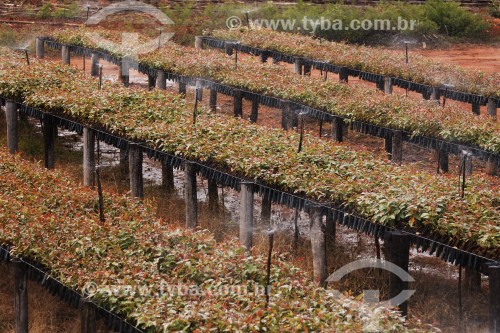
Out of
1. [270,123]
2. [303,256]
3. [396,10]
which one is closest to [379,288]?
[303,256]

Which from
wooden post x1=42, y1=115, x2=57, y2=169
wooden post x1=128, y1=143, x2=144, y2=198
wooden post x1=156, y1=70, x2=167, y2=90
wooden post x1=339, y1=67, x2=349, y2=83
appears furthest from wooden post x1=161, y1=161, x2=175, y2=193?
wooden post x1=339, y1=67, x2=349, y2=83

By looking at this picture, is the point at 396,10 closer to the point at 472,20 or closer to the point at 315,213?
the point at 472,20

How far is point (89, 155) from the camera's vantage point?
53.6 ft

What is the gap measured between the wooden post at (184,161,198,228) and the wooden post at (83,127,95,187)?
8.26 ft

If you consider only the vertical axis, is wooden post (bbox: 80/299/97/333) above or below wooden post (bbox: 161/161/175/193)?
above

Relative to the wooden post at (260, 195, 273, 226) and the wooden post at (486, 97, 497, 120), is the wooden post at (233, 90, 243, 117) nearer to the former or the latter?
the wooden post at (260, 195, 273, 226)

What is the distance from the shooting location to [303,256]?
587 inches

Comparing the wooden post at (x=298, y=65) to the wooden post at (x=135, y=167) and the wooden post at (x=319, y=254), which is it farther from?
the wooden post at (x=319, y=254)

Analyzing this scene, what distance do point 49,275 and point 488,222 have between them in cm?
557

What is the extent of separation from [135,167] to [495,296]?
23.3ft

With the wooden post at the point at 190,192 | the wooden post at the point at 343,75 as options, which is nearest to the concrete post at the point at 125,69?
the wooden post at the point at 343,75

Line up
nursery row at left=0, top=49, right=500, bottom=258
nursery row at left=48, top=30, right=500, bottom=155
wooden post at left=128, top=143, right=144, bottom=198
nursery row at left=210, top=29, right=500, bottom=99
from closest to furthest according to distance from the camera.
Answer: nursery row at left=0, top=49, right=500, bottom=258
wooden post at left=128, top=143, right=144, bottom=198
nursery row at left=48, top=30, right=500, bottom=155
nursery row at left=210, top=29, right=500, bottom=99

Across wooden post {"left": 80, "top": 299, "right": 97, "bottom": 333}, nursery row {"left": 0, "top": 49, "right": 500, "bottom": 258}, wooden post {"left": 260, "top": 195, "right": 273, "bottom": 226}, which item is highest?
nursery row {"left": 0, "top": 49, "right": 500, "bottom": 258}

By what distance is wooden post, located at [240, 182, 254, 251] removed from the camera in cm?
1309
